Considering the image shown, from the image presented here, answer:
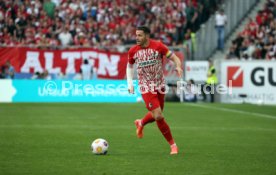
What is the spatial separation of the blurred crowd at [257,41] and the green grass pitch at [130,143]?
9547mm

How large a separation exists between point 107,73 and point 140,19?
3.76 metres

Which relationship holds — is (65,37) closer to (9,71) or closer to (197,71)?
(9,71)

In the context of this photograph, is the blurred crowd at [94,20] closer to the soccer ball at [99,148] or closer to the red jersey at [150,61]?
the red jersey at [150,61]

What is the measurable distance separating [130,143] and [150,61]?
2.45m

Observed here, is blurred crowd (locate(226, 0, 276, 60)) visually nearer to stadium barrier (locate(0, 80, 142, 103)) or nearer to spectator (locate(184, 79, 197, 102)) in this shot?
spectator (locate(184, 79, 197, 102))

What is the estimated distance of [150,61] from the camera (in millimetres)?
13680

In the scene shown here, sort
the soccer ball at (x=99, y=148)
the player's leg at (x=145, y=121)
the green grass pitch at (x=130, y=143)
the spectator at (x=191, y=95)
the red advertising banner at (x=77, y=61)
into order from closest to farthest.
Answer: the green grass pitch at (x=130, y=143) → the soccer ball at (x=99, y=148) → the player's leg at (x=145, y=121) → the red advertising banner at (x=77, y=61) → the spectator at (x=191, y=95)

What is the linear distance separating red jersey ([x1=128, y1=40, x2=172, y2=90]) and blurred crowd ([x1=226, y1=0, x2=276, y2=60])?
22580 mm

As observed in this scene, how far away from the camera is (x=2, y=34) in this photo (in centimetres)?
3497

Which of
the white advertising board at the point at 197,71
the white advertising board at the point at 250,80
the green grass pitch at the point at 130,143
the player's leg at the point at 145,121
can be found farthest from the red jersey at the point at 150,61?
the white advertising board at the point at 197,71

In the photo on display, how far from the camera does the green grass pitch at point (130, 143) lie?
1114cm

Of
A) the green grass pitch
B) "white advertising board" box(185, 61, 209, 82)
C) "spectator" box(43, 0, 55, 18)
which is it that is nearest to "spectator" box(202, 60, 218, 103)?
"white advertising board" box(185, 61, 209, 82)

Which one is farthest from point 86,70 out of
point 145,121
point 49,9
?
point 145,121

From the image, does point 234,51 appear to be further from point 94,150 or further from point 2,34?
point 94,150
